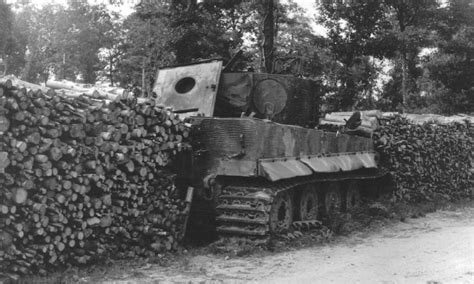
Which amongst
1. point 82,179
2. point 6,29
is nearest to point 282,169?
point 82,179

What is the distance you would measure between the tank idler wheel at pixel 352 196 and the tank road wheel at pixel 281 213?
3.20 meters

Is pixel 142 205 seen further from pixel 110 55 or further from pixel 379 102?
pixel 110 55

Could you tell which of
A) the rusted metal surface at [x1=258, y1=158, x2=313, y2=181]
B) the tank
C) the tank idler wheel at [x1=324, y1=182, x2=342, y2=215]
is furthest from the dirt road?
the tank idler wheel at [x1=324, y1=182, x2=342, y2=215]

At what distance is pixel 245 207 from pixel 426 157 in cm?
870

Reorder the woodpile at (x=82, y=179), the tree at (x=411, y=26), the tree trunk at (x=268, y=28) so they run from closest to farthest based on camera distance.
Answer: the woodpile at (x=82, y=179)
the tree trunk at (x=268, y=28)
the tree at (x=411, y=26)

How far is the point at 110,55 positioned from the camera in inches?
1789

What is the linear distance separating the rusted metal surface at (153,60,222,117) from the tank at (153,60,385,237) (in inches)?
0.7

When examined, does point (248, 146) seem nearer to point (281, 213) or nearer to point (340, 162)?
point (281, 213)

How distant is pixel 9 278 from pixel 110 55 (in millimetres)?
41700

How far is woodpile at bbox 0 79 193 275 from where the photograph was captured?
5715 millimetres

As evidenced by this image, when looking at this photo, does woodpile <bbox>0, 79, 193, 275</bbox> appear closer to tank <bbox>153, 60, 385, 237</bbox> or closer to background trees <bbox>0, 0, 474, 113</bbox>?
tank <bbox>153, 60, 385, 237</bbox>

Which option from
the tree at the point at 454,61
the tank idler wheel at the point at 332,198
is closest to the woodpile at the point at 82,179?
the tank idler wheel at the point at 332,198

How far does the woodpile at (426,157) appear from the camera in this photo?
14000 millimetres

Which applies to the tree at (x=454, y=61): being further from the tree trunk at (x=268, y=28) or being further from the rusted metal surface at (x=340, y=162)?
the rusted metal surface at (x=340, y=162)
